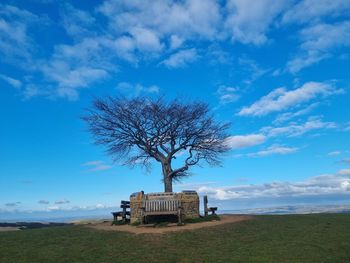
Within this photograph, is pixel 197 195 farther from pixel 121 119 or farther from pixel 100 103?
pixel 100 103

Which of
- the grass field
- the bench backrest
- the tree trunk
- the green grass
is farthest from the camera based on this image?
the tree trunk

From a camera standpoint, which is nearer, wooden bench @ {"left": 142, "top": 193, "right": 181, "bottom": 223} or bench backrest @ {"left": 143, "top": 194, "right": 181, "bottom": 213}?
wooden bench @ {"left": 142, "top": 193, "right": 181, "bottom": 223}

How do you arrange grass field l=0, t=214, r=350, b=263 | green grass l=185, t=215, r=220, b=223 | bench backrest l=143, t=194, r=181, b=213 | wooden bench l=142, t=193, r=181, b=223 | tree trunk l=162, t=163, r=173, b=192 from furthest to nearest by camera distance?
tree trunk l=162, t=163, r=173, b=192 → green grass l=185, t=215, r=220, b=223 → bench backrest l=143, t=194, r=181, b=213 → wooden bench l=142, t=193, r=181, b=223 → grass field l=0, t=214, r=350, b=263

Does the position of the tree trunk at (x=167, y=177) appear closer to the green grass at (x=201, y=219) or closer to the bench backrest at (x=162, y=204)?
the bench backrest at (x=162, y=204)

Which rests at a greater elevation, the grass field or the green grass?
the green grass

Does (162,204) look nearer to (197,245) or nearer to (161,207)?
(161,207)

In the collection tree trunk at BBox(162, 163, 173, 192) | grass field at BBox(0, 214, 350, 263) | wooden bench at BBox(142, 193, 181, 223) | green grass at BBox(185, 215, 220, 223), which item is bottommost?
grass field at BBox(0, 214, 350, 263)

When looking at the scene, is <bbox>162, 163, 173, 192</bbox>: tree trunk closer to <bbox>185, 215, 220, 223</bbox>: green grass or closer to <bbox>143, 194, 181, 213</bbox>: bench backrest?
<bbox>143, 194, 181, 213</bbox>: bench backrest

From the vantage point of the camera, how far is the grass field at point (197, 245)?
49.2 ft

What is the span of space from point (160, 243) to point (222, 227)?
5.53m

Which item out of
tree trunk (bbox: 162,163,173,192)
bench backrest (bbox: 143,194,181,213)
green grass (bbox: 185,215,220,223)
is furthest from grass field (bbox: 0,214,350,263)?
tree trunk (bbox: 162,163,173,192)

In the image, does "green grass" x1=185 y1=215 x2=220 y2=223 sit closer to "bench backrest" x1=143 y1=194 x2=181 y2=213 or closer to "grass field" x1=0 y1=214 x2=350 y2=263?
"bench backrest" x1=143 y1=194 x2=181 y2=213

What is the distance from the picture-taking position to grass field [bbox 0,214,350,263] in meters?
15.0

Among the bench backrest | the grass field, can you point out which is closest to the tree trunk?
the bench backrest
